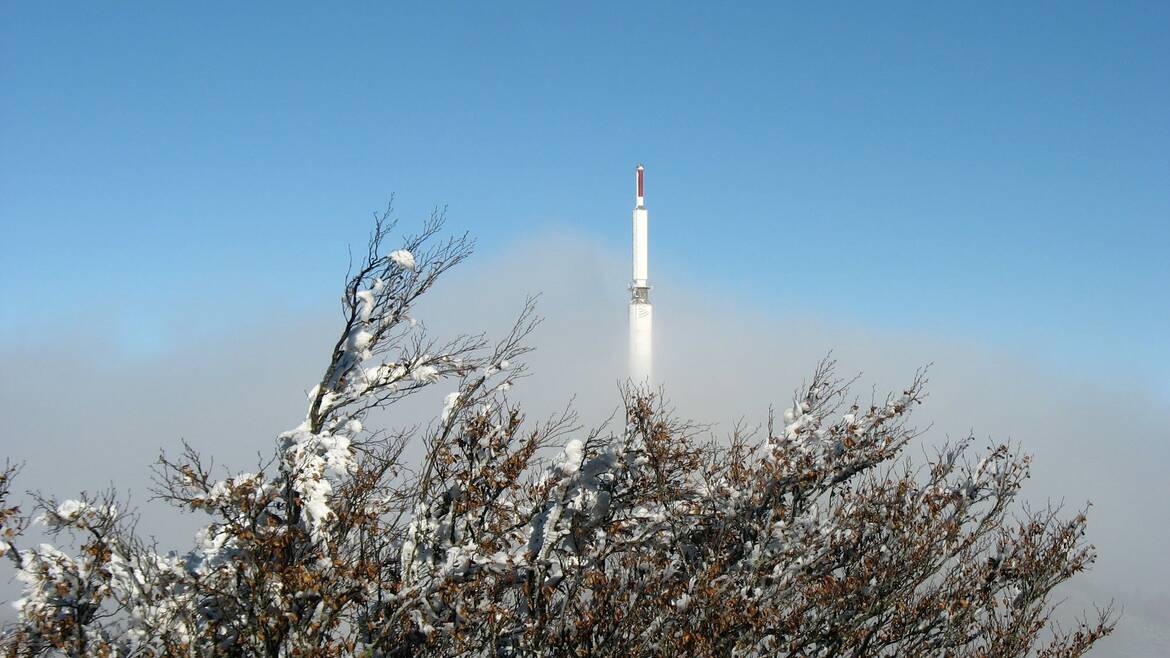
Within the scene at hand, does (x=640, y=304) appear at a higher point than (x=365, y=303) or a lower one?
higher

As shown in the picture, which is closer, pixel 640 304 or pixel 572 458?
pixel 572 458

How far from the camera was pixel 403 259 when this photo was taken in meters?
14.0

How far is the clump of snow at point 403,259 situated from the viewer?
13.9 metres

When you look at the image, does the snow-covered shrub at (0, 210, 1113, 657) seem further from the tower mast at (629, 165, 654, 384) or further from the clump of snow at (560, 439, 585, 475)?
the tower mast at (629, 165, 654, 384)

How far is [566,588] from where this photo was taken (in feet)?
47.6

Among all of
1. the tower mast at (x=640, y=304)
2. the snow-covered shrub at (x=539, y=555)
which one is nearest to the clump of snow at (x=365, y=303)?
the snow-covered shrub at (x=539, y=555)

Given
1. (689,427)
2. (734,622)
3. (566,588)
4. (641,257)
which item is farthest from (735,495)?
(641,257)

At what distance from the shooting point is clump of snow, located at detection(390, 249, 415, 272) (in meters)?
13.9

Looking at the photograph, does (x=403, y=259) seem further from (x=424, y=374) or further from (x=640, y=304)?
(x=640, y=304)

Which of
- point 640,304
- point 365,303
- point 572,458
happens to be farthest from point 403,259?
point 640,304

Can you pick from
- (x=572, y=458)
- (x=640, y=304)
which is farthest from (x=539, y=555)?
(x=640, y=304)

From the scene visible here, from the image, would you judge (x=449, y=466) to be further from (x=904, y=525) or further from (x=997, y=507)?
(x=997, y=507)

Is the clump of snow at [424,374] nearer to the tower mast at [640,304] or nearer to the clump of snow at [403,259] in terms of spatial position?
the clump of snow at [403,259]

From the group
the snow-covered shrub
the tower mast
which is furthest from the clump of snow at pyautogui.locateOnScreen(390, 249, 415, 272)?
the tower mast
